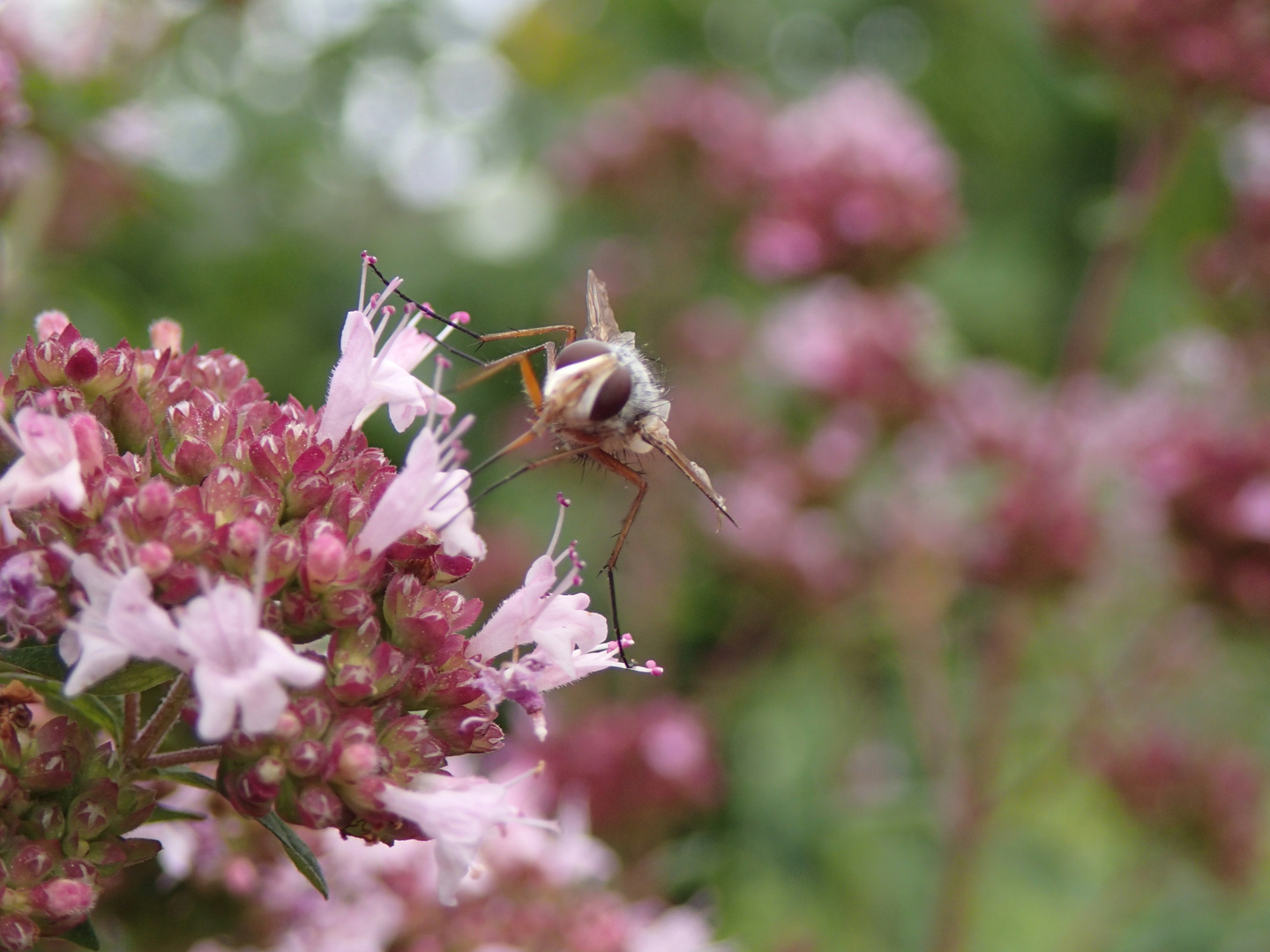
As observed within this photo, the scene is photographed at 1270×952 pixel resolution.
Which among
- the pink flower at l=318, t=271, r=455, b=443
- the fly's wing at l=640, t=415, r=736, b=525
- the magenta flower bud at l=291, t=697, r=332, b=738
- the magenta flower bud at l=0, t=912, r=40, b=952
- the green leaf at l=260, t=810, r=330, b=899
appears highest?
the fly's wing at l=640, t=415, r=736, b=525

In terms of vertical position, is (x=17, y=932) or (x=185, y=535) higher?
(x=185, y=535)

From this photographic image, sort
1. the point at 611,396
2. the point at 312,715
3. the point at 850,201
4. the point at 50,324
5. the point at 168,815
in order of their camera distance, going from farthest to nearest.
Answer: the point at 850,201
the point at 611,396
the point at 50,324
the point at 168,815
the point at 312,715

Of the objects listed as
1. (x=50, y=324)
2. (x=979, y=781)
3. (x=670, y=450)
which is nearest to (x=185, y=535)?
(x=50, y=324)

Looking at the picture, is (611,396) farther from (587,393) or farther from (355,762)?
(355,762)

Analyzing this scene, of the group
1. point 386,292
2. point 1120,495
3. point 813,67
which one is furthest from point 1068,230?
point 386,292

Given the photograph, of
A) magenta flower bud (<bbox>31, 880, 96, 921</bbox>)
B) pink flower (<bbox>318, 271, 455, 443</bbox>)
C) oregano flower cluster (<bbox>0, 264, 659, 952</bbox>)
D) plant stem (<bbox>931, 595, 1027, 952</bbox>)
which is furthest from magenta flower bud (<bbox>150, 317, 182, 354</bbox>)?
plant stem (<bbox>931, 595, 1027, 952</bbox>)

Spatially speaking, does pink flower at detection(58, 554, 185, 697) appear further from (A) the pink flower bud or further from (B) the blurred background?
(B) the blurred background
